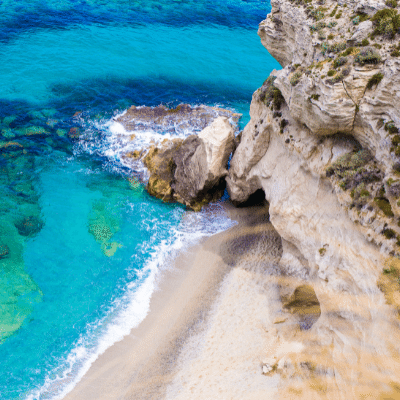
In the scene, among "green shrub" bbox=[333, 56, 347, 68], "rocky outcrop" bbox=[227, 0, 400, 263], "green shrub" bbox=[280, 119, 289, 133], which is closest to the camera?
"rocky outcrop" bbox=[227, 0, 400, 263]

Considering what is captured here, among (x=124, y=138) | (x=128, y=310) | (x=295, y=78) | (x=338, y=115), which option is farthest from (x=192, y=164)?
(x=338, y=115)

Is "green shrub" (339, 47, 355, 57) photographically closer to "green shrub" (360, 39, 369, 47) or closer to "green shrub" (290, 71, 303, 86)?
"green shrub" (360, 39, 369, 47)

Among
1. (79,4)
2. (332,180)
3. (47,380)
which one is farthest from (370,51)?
(79,4)

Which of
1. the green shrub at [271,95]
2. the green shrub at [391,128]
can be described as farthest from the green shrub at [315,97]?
the green shrub at [271,95]

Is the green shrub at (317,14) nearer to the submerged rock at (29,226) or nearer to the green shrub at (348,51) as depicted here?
the green shrub at (348,51)

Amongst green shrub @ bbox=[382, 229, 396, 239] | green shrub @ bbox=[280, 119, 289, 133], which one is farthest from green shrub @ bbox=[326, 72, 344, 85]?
green shrub @ bbox=[382, 229, 396, 239]

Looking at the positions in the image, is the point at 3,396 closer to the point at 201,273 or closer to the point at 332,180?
the point at 201,273
